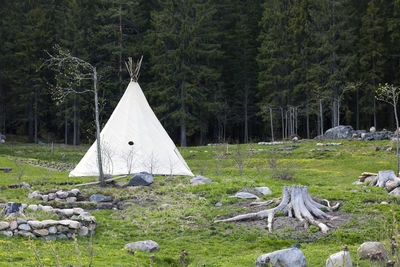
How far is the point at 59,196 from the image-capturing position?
13148 millimetres

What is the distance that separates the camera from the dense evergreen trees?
140 feet

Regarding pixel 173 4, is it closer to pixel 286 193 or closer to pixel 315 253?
pixel 286 193

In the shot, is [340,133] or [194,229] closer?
[194,229]

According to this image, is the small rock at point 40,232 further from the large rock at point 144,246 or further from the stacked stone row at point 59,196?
the stacked stone row at point 59,196

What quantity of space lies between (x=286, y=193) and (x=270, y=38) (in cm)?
3705

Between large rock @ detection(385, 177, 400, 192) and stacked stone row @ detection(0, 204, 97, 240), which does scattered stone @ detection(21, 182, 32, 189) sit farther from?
large rock @ detection(385, 177, 400, 192)

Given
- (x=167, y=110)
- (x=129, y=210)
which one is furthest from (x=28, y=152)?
(x=129, y=210)

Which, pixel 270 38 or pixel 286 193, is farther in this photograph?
pixel 270 38

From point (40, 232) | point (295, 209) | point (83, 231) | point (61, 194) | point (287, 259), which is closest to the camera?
point (287, 259)

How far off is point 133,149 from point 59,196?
6.09m

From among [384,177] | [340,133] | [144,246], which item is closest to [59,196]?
[144,246]

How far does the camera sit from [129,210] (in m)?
12.2

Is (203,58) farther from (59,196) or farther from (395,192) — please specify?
(59,196)

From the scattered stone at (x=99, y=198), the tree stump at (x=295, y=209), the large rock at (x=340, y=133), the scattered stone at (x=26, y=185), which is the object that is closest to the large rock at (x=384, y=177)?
the tree stump at (x=295, y=209)
